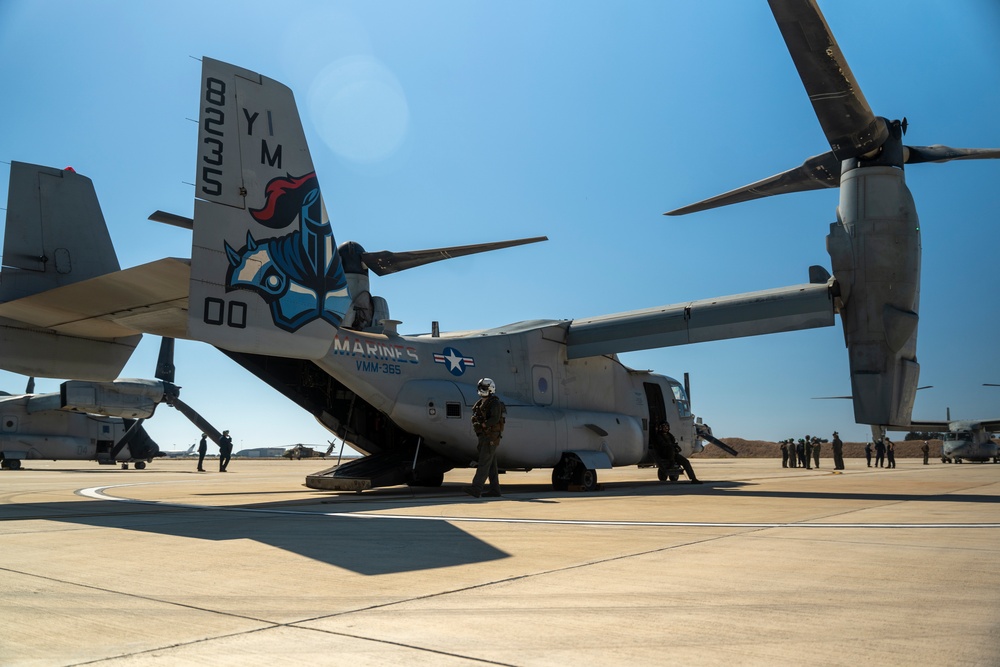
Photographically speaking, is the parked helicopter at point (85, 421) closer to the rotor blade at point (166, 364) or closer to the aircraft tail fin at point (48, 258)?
the rotor blade at point (166, 364)

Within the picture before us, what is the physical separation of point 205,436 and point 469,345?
19.8 metres

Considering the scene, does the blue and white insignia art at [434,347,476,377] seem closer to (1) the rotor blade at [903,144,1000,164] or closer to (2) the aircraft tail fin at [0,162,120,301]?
(2) the aircraft tail fin at [0,162,120,301]

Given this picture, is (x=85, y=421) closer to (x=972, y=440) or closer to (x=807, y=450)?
(x=807, y=450)

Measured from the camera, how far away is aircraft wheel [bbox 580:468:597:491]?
1373cm

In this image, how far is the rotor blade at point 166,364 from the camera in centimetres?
3428

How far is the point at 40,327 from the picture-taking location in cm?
1112

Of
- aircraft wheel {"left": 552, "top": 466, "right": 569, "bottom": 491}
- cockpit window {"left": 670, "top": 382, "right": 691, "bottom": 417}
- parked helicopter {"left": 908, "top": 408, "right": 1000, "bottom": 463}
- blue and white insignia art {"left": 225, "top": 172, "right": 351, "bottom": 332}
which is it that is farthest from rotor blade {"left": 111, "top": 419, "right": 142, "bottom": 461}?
parked helicopter {"left": 908, "top": 408, "right": 1000, "bottom": 463}

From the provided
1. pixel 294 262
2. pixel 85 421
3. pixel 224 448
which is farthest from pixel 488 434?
pixel 85 421

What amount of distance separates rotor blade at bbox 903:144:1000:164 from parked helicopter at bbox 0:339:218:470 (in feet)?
79.2

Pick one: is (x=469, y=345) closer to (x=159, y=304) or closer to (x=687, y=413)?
(x=159, y=304)

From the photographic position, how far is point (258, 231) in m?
9.11

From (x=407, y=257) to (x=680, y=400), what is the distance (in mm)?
8068

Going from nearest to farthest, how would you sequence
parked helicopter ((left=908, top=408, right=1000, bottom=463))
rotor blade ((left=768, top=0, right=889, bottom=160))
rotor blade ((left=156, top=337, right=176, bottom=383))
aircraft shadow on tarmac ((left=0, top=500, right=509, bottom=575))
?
1. aircraft shadow on tarmac ((left=0, top=500, right=509, bottom=575))
2. rotor blade ((left=768, top=0, right=889, bottom=160))
3. rotor blade ((left=156, top=337, right=176, bottom=383))
4. parked helicopter ((left=908, top=408, right=1000, bottom=463))

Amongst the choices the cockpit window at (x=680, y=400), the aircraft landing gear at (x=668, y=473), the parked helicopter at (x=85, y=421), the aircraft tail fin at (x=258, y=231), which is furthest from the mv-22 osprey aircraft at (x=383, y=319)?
the parked helicopter at (x=85, y=421)
